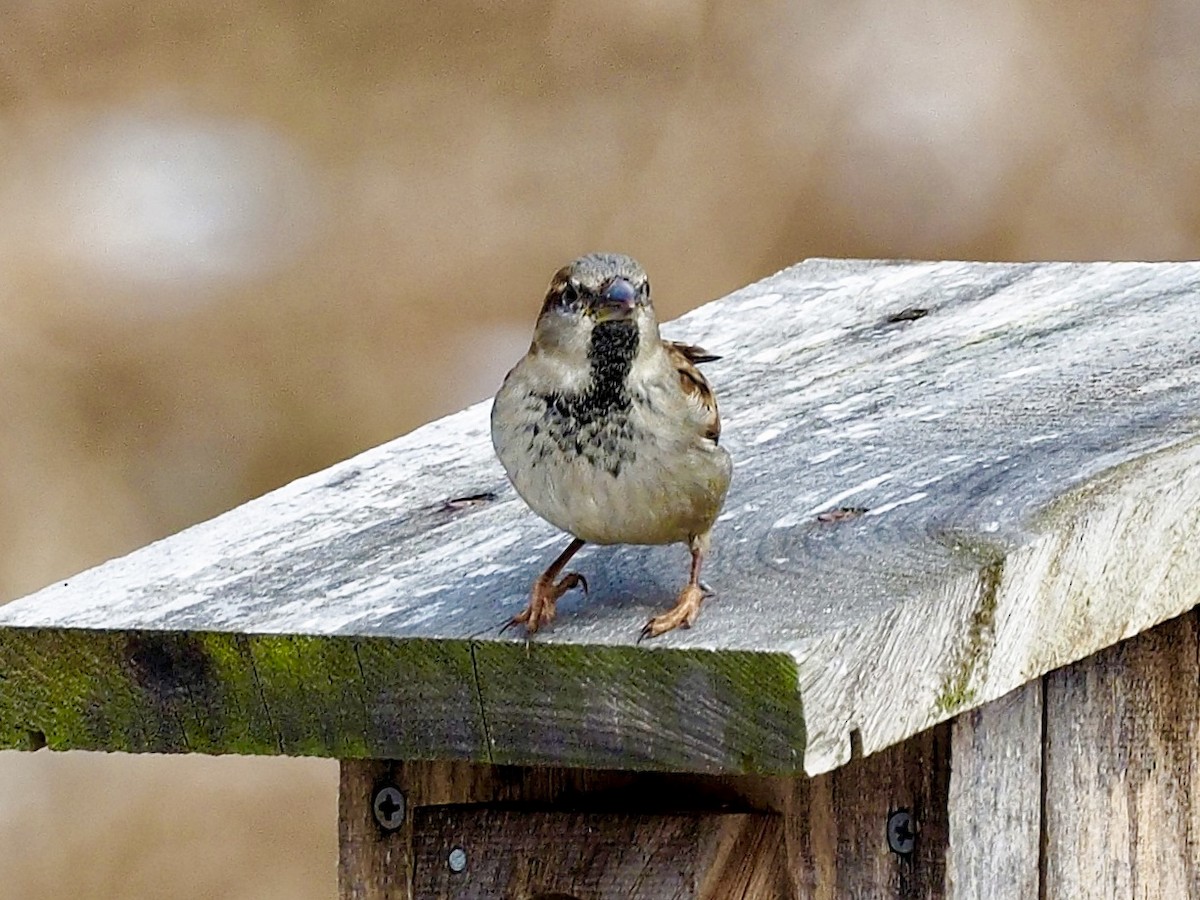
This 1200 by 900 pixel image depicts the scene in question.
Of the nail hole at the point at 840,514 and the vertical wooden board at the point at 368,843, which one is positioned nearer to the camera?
the nail hole at the point at 840,514

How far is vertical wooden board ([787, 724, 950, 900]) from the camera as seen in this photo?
2246 millimetres

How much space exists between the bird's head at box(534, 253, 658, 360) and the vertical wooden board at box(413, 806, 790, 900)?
541mm

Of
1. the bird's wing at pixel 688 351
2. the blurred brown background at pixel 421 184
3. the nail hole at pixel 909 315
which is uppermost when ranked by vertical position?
the blurred brown background at pixel 421 184

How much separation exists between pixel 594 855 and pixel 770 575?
1.48ft

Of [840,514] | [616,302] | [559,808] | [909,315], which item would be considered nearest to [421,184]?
[909,315]

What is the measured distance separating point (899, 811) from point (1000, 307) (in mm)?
1163

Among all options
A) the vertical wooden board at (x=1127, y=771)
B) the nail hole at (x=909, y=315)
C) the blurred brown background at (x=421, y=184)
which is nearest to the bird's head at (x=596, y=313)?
the vertical wooden board at (x=1127, y=771)

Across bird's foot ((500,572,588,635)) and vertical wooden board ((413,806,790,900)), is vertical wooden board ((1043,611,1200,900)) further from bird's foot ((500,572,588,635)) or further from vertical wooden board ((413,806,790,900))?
bird's foot ((500,572,588,635))

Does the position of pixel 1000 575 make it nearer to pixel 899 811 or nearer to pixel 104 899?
pixel 899 811

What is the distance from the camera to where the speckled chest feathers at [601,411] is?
2055 millimetres

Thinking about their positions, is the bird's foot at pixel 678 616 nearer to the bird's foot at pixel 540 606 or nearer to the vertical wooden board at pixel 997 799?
the bird's foot at pixel 540 606

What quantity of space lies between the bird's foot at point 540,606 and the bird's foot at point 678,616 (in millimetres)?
105

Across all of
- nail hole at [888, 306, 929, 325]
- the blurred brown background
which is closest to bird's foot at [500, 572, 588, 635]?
nail hole at [888, 306, 929, 325]

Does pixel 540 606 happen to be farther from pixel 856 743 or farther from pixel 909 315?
pixel 909 315
